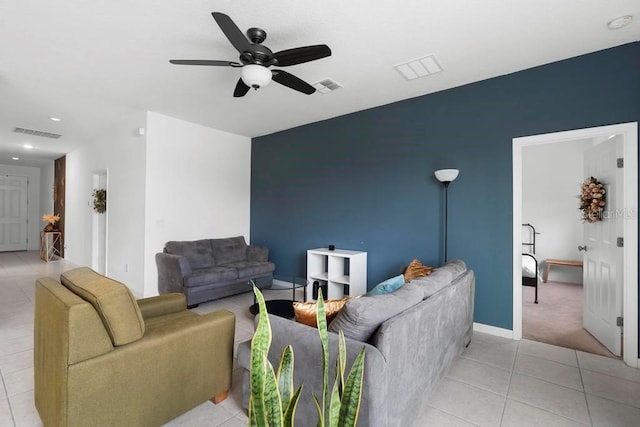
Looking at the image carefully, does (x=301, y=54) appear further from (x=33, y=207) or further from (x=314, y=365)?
(x=33, y=207)

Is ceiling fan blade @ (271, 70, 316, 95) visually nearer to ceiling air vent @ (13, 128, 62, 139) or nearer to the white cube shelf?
the white cube shelf

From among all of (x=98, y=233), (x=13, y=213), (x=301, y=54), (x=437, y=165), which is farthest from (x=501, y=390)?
(x=13, y=213)

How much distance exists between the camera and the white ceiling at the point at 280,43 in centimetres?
207

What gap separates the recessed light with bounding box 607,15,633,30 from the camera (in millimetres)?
2144

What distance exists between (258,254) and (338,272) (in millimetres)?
1455

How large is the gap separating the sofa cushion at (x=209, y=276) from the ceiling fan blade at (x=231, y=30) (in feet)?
8.97

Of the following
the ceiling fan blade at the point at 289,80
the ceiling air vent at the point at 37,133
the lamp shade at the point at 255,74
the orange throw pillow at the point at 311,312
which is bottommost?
the orange throw pillow at the point at 311,312

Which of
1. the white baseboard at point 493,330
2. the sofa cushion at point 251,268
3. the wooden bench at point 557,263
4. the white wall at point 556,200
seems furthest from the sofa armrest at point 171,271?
the white wall at point 556,200

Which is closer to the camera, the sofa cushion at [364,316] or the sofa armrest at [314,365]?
the sofa armrest at [314,365]

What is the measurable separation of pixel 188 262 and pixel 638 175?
471 centimetres

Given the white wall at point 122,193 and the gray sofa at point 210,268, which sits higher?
the white wall at point 122,193

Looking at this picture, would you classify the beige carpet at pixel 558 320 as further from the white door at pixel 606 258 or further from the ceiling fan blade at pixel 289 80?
the ceiling fan blade at pixel 289 80

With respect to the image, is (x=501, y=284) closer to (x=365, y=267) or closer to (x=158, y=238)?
(x=365, y=267)

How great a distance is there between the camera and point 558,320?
344cm
